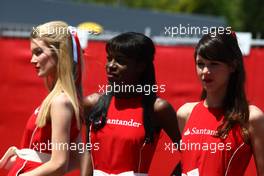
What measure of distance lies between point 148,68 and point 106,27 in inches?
771

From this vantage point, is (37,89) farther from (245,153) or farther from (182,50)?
(245,153)

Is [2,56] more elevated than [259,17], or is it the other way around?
[2,56]

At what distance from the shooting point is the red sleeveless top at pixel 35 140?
366cm

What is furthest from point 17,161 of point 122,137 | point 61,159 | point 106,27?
point 106,27

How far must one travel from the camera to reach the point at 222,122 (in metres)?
3.66

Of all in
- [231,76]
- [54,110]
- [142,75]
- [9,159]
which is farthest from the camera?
[142,75]

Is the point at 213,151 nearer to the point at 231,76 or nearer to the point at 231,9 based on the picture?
the point at 231,76

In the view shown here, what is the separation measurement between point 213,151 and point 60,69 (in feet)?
2.79

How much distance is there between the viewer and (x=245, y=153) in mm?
3619

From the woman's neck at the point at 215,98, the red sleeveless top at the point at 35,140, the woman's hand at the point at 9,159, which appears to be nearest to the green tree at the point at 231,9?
the woman's neck at the point at 215,98

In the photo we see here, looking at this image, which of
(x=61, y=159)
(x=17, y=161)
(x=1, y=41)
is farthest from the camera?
(x=1, y=41)

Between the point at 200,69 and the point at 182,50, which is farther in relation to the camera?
the point at 182,50

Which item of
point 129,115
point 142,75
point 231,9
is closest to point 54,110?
point 129,115

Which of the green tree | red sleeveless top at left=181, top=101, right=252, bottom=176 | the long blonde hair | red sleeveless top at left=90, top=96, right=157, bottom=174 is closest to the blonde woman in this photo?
the long blonde hair
